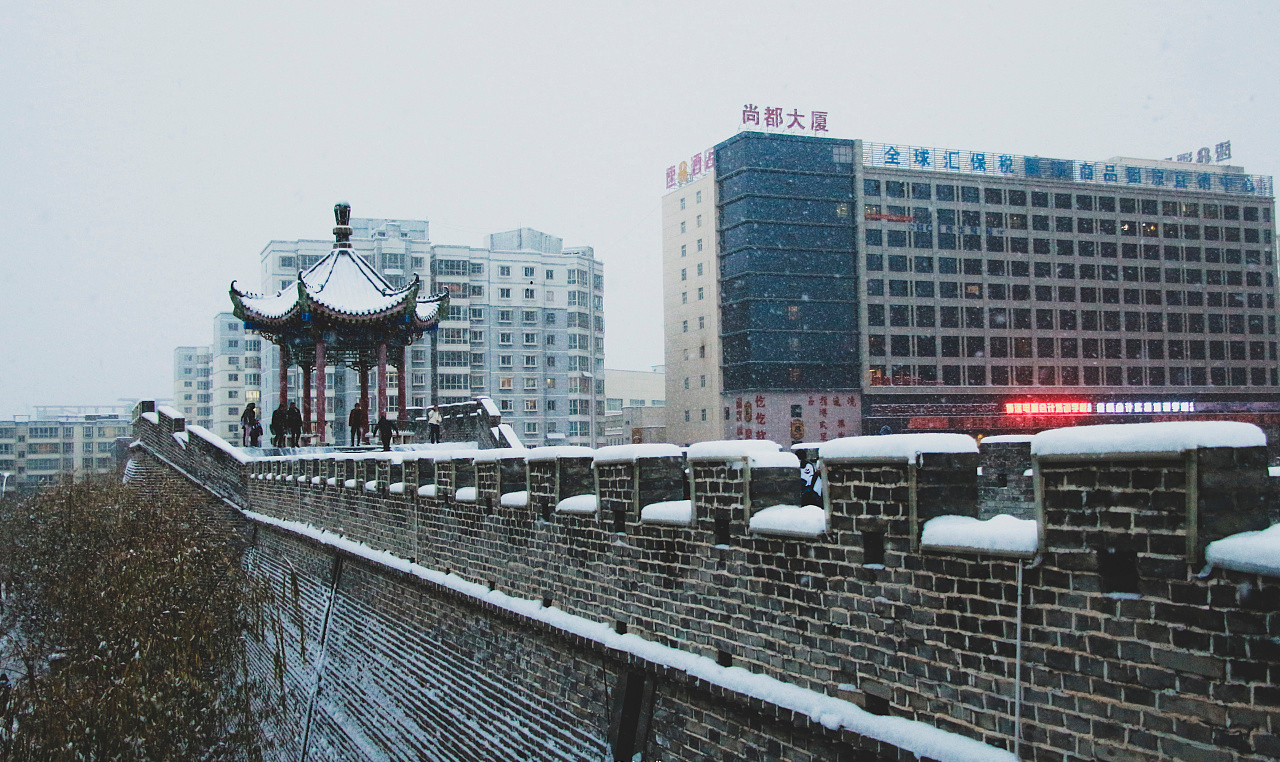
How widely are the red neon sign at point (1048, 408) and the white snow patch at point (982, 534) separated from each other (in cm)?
5474

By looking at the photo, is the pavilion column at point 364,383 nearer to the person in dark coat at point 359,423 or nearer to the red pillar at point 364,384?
the red pillar at point 364,384

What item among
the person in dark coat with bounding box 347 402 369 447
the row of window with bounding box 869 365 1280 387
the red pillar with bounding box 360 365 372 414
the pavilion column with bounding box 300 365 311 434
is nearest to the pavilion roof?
the pavilion column with bounding box 300 365 311 434

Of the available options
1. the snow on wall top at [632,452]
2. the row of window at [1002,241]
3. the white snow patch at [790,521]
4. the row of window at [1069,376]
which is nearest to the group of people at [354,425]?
the snow on wall top at [632,452]

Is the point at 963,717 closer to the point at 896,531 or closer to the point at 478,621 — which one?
the point at 896,531

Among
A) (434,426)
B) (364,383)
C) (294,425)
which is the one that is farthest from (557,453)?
(364,383)

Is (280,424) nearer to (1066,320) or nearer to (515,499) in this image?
(515,499)

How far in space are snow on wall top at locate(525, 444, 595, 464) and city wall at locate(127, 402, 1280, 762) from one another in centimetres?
3

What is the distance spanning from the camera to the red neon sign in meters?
54.8

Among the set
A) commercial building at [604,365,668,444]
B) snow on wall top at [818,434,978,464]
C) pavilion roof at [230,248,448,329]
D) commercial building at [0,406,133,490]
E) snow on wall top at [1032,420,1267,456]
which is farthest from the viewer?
commercial building at [0,406,133,490]

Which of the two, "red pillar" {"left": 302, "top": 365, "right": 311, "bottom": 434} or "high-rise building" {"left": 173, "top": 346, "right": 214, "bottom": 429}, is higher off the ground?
"high-rise building" {"left": 173, "top": 346, "right": 214, "bottom": 429}

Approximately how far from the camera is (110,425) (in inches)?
3957

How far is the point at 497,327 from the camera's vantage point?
66.2 metres

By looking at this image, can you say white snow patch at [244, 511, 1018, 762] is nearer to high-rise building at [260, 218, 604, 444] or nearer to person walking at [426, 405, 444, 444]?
person walking at [426, 405, 444, 444]

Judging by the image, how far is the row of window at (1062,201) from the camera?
54125mm
